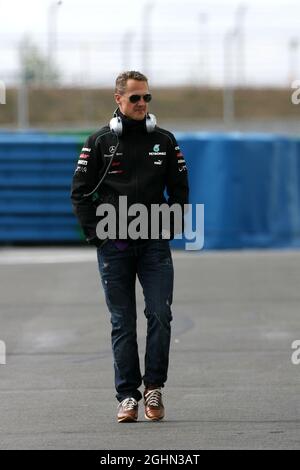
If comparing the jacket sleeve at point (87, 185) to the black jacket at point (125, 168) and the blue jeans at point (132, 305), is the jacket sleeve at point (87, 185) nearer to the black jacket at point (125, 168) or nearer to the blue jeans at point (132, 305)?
the black jacket at point (125, 168)

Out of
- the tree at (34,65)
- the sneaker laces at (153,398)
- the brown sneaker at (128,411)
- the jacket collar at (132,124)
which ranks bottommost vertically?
the brown sneaker at (128,411)

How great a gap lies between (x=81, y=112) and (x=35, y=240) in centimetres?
1321

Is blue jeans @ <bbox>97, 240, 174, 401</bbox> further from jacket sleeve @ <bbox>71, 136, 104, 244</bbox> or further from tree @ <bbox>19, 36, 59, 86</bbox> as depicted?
tree @ <bbox>19, 36, 59, 86</bbox>

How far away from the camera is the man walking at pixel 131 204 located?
24.5ft

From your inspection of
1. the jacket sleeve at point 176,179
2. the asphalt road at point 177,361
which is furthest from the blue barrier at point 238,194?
the jacket sleeve at point 176,179

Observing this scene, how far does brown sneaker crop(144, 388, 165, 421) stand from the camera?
7.41 m

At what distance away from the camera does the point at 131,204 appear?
7.46 m

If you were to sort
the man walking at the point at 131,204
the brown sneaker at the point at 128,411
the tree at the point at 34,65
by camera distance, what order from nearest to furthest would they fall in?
1. the brown sneaker at the point at 128,411
2. the man walking at the point at 131,204
3. the tree at the point at 34,65

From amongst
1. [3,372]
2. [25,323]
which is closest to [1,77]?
[25,323]

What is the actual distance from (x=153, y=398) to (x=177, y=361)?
230 centimetres

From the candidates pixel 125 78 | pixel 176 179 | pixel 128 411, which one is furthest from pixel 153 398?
pixel 125 78

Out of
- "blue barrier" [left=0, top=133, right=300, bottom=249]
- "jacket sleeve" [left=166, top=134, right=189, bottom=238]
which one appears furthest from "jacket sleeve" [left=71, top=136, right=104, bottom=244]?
"blue barrier" [left=0, top=133, right=300, bottom=249]

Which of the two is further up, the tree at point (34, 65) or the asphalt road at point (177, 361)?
the tree at point (34, 65)
